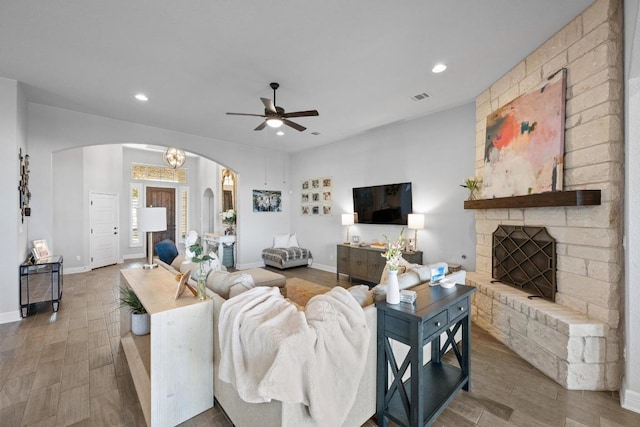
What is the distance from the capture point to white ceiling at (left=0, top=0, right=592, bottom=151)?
2.24m

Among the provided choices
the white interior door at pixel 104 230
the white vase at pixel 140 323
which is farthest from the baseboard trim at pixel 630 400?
the white interior door at pixel 104 230

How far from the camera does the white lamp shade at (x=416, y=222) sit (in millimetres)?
4633

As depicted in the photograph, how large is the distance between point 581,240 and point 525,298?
0.79 m

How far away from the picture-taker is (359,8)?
2.21 m

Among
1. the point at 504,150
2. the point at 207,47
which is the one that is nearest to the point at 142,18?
the point at 207,47

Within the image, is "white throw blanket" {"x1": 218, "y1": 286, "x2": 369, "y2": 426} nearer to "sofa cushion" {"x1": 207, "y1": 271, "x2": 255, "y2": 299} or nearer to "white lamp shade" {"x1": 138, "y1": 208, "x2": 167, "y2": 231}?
"sofa cushion" {"x1": 207, "y1": 271, "x2": 255, "y2": 299}

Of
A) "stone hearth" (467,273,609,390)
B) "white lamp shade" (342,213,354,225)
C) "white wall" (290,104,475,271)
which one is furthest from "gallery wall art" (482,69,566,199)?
"white lamp shade" (342,213,354,225)

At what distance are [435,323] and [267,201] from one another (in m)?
6.03

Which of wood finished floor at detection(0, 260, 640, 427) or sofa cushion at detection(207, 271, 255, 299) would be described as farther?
sofa cushion at detection(207, 271, 255, 299)

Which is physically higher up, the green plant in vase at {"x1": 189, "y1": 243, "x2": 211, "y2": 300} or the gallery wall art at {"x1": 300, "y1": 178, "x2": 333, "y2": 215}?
the gallery wall art at {"x1": 300, "y1": 178, "x2": 333, "y2": 215}

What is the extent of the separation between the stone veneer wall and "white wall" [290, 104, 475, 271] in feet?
5.22

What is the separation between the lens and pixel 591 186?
2268mm

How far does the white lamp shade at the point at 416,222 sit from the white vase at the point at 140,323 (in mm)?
4015

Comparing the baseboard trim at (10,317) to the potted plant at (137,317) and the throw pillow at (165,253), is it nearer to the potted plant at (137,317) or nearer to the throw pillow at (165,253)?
the throw pillow at (165,253)
